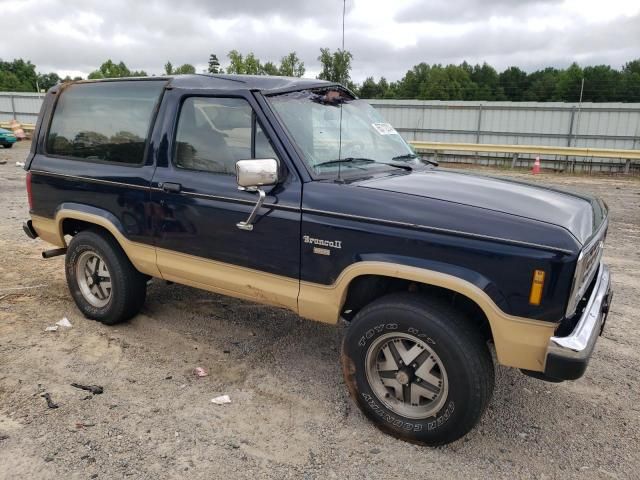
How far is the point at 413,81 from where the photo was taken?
72.1 m

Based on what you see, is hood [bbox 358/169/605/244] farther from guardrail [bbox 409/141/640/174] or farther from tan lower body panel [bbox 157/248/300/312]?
guardrail [bbox 409/141/640/174]

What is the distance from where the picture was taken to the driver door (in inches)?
131

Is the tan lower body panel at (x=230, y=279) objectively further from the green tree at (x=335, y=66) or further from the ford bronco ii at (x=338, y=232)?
the green tree at (x=335, y=66)

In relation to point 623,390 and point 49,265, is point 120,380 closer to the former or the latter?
point 49,265

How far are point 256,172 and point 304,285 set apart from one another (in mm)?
794

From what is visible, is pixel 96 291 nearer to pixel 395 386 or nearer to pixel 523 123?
pixel 395 386

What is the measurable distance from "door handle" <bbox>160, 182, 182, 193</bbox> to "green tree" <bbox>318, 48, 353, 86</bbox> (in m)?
1.56

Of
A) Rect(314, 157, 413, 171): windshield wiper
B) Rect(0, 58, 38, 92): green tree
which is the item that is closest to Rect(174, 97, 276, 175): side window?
Rect(314, 157, 413, 171): windshield wiper

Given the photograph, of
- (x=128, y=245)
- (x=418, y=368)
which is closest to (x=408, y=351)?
(x=418, y=368)

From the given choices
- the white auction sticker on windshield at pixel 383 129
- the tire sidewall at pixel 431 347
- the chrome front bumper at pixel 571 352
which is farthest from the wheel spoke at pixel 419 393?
the white auction sticker on windshield at pixel 383 129

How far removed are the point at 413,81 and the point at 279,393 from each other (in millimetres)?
73490

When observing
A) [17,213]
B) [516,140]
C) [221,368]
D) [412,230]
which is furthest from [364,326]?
[516,140]

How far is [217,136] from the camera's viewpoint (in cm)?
371

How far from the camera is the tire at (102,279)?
14.4 feet
